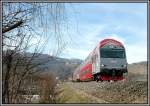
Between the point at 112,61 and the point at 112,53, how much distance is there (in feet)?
1.42

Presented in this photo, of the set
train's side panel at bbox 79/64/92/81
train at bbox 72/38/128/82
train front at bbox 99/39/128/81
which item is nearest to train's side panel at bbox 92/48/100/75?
train at bbox 72/38/128/82

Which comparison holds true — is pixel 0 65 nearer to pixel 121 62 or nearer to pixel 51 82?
pixel 51 82

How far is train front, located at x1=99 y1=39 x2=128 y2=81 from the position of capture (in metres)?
13.2

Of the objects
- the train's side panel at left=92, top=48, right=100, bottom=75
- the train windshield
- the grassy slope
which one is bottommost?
the grassy slope

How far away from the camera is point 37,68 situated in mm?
4766

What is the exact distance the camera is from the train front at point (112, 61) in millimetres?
13234

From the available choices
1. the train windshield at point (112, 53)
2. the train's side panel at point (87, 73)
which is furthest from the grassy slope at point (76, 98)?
the train's side panel at point (87, 73)

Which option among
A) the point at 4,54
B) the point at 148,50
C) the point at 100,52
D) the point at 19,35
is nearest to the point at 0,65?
the point at 4,54

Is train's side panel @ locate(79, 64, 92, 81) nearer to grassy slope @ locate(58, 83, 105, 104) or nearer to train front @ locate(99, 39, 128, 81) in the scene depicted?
train front @ locate(99, 39, 128, 81)

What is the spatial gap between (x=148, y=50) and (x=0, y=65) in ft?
7.69

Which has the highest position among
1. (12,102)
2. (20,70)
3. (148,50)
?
(148,50)

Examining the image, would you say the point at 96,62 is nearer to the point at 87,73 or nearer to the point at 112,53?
the point at 112,53

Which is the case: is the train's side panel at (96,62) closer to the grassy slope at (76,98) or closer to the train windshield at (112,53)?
the train windshield at (112,53)

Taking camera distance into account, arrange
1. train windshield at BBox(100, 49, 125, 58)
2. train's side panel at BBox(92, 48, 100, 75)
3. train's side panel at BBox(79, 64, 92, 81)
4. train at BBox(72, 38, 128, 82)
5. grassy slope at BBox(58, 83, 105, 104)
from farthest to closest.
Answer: train's side panel at BBox(79, 64, 92, 81) < train windshield at BBox(100, 49, 125, 58) < train's side panel at BBox(92, 48, 100, 75) < train at BBox(72, 38, 128, 82) < grassy slope at BBox(58, 83, 105, 104)
